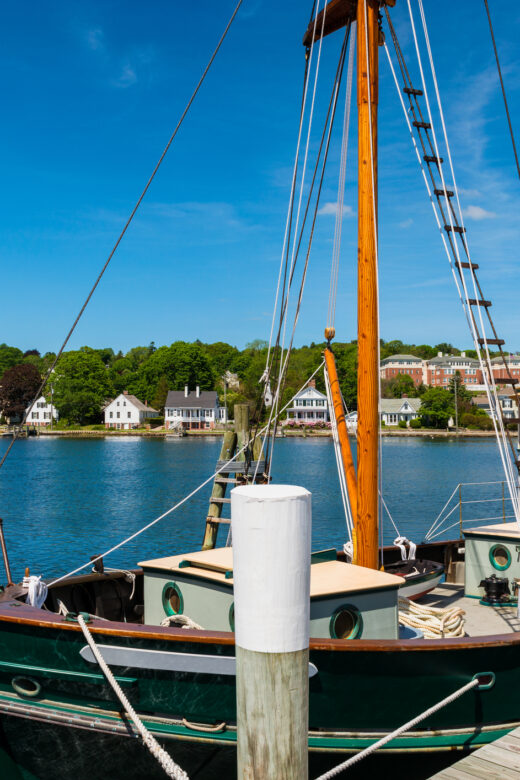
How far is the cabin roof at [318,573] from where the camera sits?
25.0ft

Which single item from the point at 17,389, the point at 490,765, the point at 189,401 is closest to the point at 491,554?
the point at 490,765

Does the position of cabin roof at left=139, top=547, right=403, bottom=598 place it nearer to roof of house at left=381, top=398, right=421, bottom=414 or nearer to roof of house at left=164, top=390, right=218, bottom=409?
roof of house at left=164, top=390, right=218, bottom=409

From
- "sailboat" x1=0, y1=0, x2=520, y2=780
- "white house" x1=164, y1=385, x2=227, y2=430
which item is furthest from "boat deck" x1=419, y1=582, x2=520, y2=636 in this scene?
"white house" x1=164, y1=385, x2=227, y2=430

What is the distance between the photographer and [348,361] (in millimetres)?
144875

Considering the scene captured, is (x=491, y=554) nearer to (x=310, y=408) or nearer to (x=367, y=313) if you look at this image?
(x=367, y=313)

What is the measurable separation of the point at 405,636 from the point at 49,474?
2099 inches

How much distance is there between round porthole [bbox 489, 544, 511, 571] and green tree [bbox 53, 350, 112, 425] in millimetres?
122410

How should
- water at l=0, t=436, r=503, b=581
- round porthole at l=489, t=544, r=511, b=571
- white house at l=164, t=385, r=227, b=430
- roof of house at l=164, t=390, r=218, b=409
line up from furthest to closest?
roof of house at l=164, t=390, r=218, b=409 → white house at l=164, t=385, r=227, b=430 → water at l=0, t=436, r=503, b=581 → round porthole at l=489, t=544, r=511, b=571

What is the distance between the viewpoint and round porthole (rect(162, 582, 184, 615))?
827cm

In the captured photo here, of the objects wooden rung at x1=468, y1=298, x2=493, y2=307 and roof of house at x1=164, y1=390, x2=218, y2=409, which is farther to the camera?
roof of house at x1=164, y1=390, x2=218, y2=409

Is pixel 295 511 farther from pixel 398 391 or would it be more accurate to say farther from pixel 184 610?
pixel 398 391

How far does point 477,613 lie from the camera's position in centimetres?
1055

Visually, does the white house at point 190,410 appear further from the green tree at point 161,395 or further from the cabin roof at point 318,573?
the cabin roof at point 318,573

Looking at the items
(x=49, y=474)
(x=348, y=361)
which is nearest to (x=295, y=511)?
(x=49, y=474)
